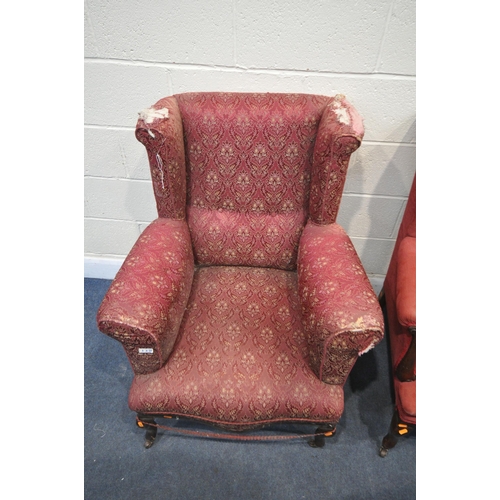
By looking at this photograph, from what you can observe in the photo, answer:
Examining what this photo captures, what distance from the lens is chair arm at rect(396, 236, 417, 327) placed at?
0.95 meters

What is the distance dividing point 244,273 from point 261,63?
0.73 m

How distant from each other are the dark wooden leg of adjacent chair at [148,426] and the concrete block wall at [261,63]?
37.0 inches

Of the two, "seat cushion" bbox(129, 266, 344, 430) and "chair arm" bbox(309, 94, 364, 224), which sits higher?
"chair arm" bbox(309, 94, 364, 224)

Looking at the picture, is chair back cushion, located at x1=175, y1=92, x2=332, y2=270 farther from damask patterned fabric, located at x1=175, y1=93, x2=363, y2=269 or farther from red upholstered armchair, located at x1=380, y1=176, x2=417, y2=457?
red upholstered armchair, located at x1=380, y1=176, x2=417, y2=457

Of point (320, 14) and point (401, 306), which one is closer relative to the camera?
point (401, 306)

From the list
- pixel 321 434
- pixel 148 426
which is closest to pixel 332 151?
pixel 321 434

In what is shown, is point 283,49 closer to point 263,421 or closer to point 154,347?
point 154,347

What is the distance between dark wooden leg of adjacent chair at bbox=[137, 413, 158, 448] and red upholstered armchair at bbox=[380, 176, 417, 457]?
789mm

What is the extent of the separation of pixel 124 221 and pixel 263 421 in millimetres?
1115

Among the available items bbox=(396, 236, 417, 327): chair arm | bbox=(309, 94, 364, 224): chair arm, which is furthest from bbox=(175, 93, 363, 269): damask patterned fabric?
bbox=(396, 236, 417, 327): chair arm

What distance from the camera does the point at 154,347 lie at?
95 cm

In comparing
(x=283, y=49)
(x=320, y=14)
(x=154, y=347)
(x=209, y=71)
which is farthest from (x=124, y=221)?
(x=320, y=14)

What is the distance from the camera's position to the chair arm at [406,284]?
3.12 feet

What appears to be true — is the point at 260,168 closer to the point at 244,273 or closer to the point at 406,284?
the point at 244,273
